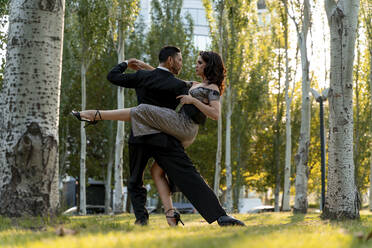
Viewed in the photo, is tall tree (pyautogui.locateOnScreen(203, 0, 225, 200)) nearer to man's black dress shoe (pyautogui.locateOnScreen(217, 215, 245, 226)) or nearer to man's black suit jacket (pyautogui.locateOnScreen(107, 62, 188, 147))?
man's black suit jacket (pyautogui.locateOnScreen(107, 62, 188, 147))

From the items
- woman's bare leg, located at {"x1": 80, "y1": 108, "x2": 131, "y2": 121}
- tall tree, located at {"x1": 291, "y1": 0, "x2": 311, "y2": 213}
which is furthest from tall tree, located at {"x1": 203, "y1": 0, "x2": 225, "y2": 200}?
woman's bare leg, located at {"x1": 80, "y1": 108, "x2": 131, "y2": 121}

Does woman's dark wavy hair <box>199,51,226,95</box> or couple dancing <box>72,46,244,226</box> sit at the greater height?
woman's dark wavy hair <box>199,51,226,95</box>

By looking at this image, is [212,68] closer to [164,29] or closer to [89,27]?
[89,27]

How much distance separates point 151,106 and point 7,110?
1.53 m

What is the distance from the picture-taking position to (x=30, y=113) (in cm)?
498

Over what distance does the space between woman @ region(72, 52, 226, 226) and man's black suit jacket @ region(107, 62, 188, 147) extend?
0.08 metres

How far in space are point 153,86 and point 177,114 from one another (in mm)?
→ 403

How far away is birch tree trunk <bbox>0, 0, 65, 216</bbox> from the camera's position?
4.90m

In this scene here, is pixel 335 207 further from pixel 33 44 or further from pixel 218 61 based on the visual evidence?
pixel 33 44

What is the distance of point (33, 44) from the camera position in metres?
5.10

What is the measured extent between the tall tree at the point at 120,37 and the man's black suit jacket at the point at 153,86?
45.8 ft

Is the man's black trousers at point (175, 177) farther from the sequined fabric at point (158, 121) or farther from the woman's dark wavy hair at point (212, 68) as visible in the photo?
the woman's dark wavy hair at point (212, 68)

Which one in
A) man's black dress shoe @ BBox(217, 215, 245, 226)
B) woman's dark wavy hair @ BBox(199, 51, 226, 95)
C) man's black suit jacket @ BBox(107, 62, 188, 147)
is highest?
woman's dark wavy hair @ BBox(199, 51, 226, 95)

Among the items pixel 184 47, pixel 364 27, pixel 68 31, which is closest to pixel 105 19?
pixel 68 31
